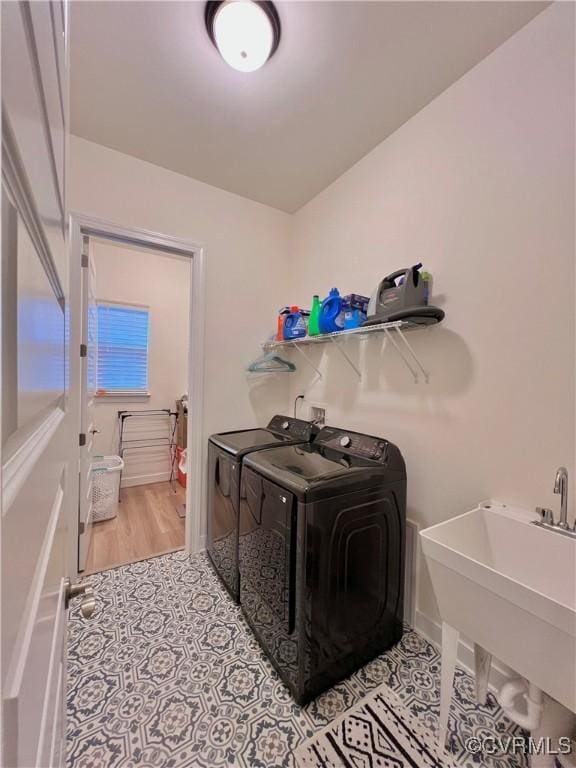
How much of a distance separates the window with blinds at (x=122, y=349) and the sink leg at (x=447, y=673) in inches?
147

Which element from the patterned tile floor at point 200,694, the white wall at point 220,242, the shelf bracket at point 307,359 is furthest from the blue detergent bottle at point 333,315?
the patterned tile floor at point 200,694

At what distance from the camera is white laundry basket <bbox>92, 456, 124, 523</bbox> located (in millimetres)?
2797

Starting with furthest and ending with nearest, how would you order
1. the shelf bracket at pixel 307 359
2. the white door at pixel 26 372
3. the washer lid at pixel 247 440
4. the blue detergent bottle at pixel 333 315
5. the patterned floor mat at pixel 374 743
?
the shelf bracket at pixel 307 359
the blue detergent bottle at pixel 333 315
the washer lid at pixel 247 440
the patterned floor mat at pixel 374 743
the white door at pixel 26 372

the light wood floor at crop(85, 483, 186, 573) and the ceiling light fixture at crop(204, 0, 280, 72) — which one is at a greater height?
the ceiling light fixture at crop(204, 0, 280, 72)

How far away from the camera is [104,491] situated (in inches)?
112

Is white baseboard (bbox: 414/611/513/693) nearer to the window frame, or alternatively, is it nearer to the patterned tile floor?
the patterned tile floor

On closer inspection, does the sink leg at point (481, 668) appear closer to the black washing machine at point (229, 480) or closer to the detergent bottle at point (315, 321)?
the black washing machine at point (229, 480)

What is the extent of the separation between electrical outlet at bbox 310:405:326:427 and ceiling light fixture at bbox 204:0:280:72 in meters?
2.01

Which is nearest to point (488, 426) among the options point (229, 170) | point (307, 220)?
point (307, 220)

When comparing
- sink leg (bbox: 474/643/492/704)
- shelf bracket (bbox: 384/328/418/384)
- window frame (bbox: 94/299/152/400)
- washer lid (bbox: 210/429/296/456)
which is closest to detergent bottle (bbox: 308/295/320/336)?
shelf bracket (bbox: 384/328/418/384)

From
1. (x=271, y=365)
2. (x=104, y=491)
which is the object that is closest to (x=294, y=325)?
(x=271, y=365)

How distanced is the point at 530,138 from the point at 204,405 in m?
2.36

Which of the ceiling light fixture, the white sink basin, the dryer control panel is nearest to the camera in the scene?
the white sink basin

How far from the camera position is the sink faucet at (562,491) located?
1.12 m
